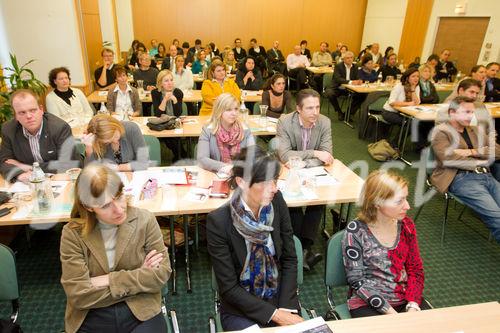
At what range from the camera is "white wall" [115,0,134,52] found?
35.7 feet

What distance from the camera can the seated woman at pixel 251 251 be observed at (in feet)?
5.74

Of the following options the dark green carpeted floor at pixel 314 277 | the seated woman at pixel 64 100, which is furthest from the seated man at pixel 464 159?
the seated woman at pixel 64 100

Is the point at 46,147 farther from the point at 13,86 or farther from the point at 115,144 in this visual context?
the point at 13,86

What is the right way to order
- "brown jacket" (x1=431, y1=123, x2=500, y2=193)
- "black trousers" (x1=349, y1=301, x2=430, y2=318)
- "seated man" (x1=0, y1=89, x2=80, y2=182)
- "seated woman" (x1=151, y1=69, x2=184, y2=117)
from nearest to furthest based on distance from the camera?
"black trousers" (x1=349, y1=301, x2=430, y2=318)
"seated man" (x1=0, y1=89, x2=80, y2=182)
"brown jacket" (x1=431, y1=123, x2=500, y2=193)
"seated woman" (x1=151, y1=69, x2=184, y2=117)

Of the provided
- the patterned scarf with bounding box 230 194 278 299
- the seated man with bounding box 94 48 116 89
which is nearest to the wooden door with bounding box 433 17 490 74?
the seated man with bounding box 94 48 116 89

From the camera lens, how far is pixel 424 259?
3234 mm

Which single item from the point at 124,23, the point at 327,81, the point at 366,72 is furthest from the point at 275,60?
the point at 124,23

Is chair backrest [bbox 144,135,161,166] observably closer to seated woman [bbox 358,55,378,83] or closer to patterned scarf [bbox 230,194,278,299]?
patterned scarf [bbox 230,194,278,299]

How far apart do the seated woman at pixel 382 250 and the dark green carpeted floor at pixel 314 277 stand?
83 cm

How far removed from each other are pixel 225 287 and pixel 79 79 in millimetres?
5862

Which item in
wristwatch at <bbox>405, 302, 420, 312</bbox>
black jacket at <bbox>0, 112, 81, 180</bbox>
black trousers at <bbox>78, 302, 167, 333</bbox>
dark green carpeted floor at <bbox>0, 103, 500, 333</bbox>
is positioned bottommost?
dark green carpeted floor at <bbox>0, 103, 500, 333</bbox>

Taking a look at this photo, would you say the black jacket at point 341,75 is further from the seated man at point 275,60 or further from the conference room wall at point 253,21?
the conference room wall at point 253,21

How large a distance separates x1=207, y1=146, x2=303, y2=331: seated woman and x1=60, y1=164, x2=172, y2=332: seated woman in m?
0.33

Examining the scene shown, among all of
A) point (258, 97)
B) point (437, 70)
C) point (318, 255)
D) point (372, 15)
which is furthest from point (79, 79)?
point (372, 15)
